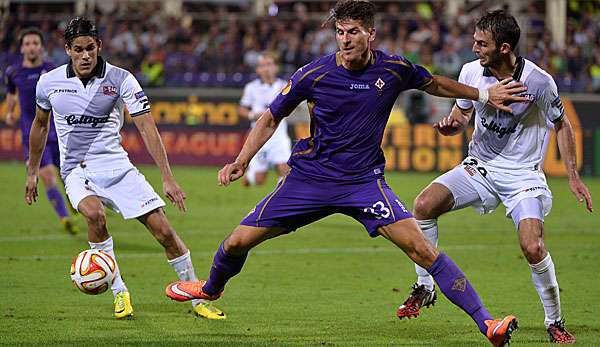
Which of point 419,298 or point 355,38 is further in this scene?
point 419,298

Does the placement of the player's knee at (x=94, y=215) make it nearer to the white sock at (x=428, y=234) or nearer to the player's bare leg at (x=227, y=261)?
the player's bare leg at (x=227, y=261)

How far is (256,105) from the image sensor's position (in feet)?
62.6

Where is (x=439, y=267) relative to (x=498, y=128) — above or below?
below

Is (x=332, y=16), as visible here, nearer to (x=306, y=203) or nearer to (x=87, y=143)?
(x=306, y=203)

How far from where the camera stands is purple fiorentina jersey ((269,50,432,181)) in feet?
23.8

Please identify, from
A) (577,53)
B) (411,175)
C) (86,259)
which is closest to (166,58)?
(411,175)

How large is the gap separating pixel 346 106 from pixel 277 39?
20509 mm

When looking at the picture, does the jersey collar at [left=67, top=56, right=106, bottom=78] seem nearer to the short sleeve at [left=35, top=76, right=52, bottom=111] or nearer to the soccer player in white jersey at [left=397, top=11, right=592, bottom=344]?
the short sleeve at [left=35, top=76, right=52, bottom=111]

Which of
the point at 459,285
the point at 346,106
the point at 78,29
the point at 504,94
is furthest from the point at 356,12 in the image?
the point at 78,29

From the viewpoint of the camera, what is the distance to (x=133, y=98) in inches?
344

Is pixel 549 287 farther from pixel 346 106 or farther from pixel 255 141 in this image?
pixel 255 141

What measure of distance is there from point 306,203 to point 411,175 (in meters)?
16.6

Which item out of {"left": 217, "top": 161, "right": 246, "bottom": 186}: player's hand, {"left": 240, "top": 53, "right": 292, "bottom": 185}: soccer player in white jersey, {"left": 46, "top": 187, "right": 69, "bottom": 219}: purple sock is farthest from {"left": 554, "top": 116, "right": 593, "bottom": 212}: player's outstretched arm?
{"left": 240, "top": 53, "right": 292, "bottom": 185}: soccer player in white jersey

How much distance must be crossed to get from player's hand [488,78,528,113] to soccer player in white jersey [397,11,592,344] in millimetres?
417
